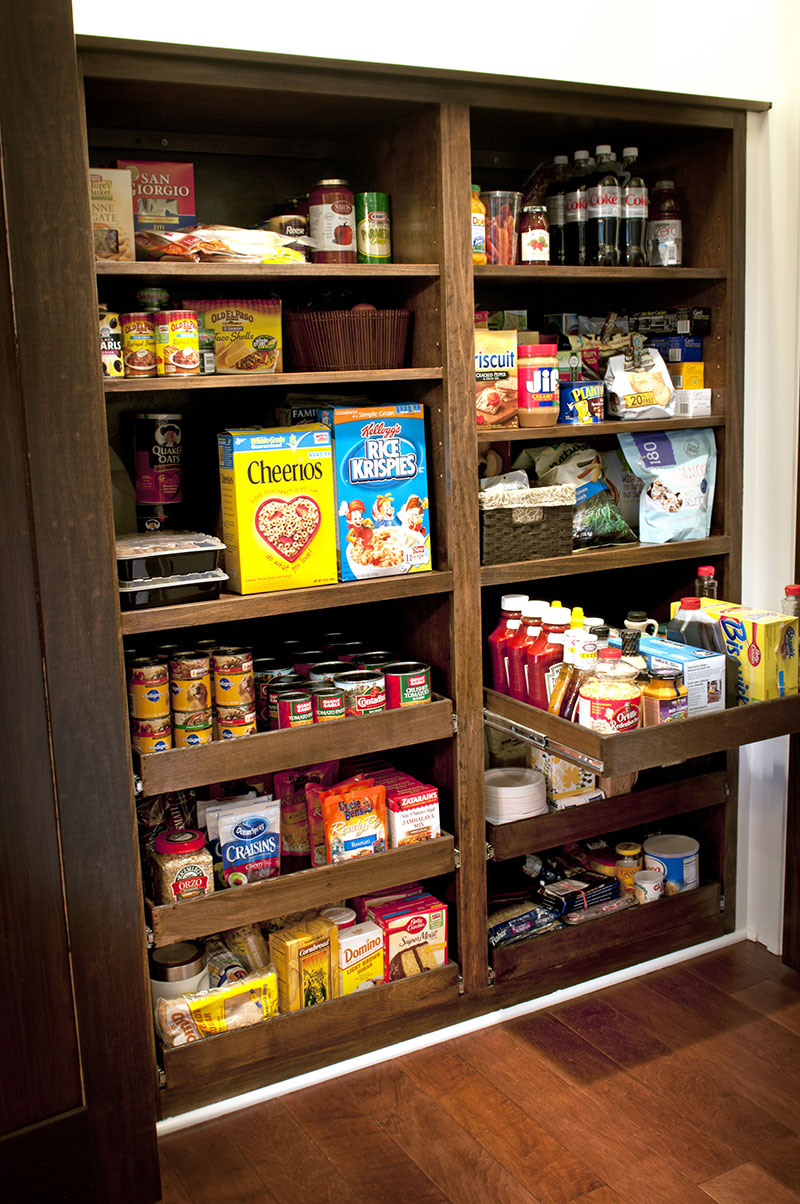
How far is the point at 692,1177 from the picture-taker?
2.00m

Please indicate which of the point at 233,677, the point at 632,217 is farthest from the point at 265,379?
the point at 632,217

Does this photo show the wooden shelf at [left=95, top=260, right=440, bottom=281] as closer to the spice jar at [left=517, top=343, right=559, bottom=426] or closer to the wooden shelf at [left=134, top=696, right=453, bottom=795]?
the spice jar at [left=517, top=343, right=559, bottom=426]

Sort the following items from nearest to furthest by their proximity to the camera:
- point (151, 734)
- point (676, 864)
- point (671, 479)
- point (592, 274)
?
point (151, 734) < point (592, 274) < point (671, 479) < point (676, 864)

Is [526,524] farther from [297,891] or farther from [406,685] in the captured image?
[297,891]

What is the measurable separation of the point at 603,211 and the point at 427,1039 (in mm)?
1903

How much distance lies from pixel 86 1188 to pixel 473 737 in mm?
1134

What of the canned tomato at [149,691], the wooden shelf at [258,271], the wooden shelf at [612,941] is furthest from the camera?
the wooden shelf at [612,941]

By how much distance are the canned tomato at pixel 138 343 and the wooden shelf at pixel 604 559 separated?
Answer: 2.70 feet

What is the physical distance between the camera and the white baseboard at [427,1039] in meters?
2.21

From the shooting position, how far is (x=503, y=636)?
246 centimetres

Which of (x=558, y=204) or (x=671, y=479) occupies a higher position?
(x=558, y=204)

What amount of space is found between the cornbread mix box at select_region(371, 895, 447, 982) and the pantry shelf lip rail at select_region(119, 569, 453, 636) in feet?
2.28

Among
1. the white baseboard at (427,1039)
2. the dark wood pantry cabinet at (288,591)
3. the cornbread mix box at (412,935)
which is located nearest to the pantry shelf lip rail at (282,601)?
the dark wood pantry cabinet at (288,591)

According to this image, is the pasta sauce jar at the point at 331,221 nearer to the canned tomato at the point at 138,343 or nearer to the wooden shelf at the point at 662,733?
the canned tomato at the point at 138,343
